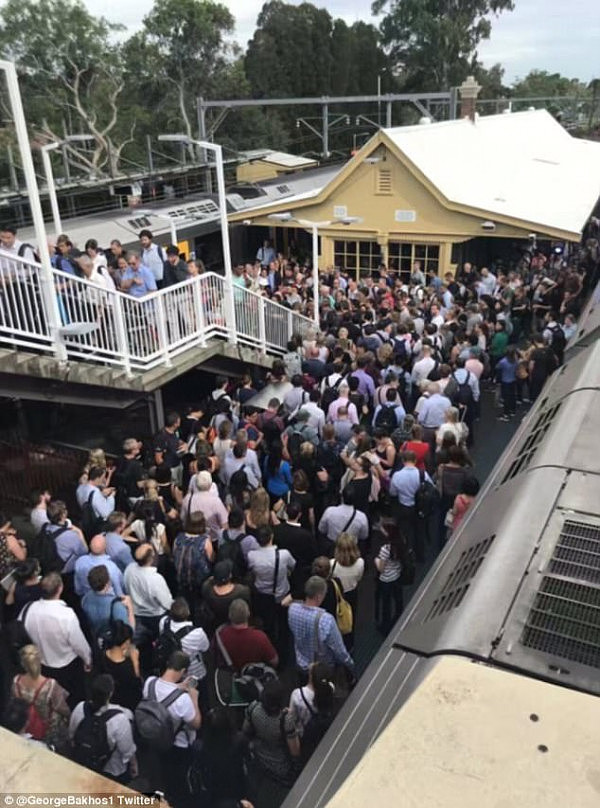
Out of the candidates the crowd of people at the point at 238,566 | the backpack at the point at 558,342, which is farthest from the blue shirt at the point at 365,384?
the backpack at the point at 558,342

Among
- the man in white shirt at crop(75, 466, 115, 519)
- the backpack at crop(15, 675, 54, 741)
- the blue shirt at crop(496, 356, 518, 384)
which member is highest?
the man in white shirt at crop(75, 466, 115, 519)

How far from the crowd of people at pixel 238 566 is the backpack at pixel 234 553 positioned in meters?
0.02

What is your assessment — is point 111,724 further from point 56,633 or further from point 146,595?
point 146,595

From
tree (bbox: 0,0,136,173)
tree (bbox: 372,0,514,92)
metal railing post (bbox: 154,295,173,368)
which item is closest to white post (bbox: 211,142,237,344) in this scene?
metal railing post (bbox: 154,295,173,368)

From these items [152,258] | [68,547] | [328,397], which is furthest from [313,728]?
[152,258]

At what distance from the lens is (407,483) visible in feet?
21.5

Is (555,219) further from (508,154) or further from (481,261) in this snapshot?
(508,154)

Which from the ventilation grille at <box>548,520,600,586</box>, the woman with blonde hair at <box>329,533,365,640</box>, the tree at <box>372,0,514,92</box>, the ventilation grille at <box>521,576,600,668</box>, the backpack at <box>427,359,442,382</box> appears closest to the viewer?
the ventilation grille at <box>521,576,600,668</box>

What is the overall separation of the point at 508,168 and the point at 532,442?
19.5 metres

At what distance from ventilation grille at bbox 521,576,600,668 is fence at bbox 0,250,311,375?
5.66 m

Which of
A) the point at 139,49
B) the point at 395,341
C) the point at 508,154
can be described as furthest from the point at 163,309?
the point at 139,49

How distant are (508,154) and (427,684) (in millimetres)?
25023

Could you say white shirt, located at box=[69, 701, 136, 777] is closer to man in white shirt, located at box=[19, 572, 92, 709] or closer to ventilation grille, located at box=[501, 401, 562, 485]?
man in white shirt, located at box=[19, 572, 92, 709]

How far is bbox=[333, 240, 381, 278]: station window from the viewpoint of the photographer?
59.5 ft
